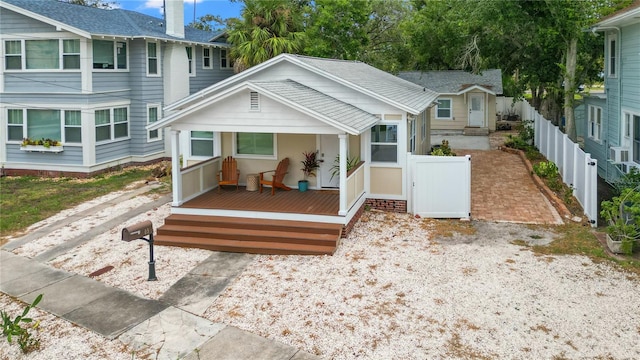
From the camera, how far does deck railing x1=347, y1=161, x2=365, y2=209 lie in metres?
12.5

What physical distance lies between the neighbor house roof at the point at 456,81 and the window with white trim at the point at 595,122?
1087cm

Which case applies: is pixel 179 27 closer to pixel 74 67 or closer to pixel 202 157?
pixel 74 67

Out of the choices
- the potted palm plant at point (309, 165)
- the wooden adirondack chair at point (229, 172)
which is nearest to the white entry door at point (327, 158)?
the potted palm plant at point (309, 165)

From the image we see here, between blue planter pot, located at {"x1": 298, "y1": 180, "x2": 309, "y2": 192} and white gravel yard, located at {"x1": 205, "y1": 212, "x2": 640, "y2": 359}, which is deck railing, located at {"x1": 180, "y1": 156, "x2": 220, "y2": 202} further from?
white gravel yard, located at {"x1": 205, "y1": 212, "x2": 640, "y2": 359}

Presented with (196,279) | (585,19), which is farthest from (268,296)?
(585,19)

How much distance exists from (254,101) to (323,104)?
1715mm

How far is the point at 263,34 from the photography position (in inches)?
1033

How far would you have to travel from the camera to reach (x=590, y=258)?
1062 cm

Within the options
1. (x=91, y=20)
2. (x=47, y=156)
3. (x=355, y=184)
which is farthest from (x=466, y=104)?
(x=47, y=156)

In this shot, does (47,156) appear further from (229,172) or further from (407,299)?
(407,299)

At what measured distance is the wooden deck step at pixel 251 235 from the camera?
11336mm

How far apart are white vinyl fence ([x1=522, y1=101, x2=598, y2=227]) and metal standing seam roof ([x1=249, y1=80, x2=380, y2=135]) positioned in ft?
17.5

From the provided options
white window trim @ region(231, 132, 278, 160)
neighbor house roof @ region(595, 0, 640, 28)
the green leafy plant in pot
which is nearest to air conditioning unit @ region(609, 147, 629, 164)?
neighbor house roof @ region(595, 0, 640, 28)

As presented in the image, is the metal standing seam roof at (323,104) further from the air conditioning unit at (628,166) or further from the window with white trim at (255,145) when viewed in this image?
the air conditioning unit at (628,166)
